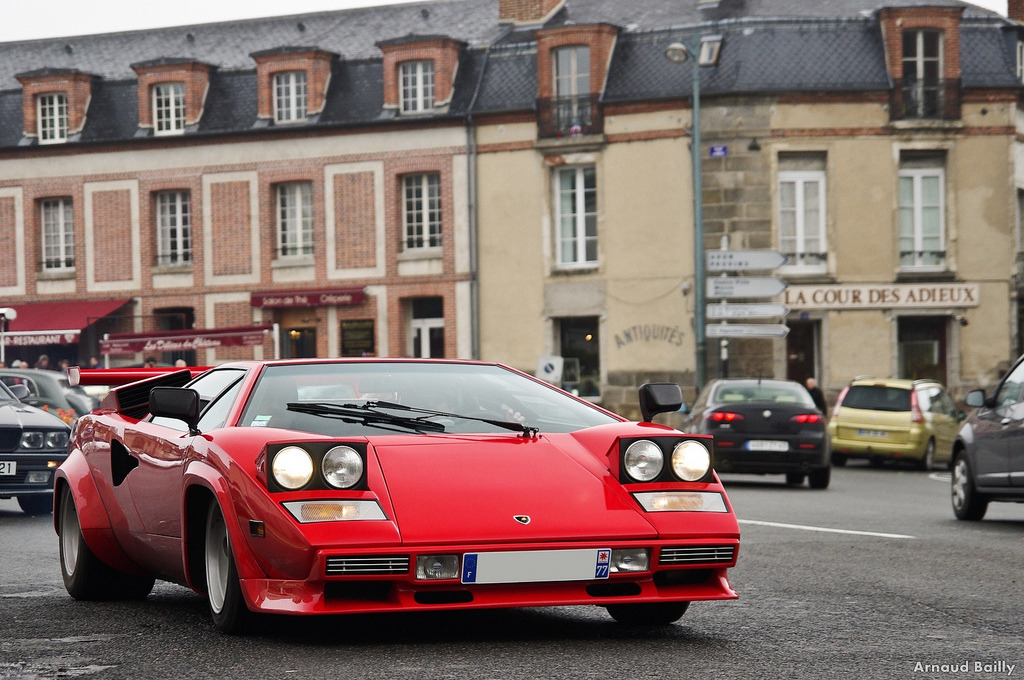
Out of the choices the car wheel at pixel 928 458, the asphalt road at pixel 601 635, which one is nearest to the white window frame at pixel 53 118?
the car wheel at pixel 928 458

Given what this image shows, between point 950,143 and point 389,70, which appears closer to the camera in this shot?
point 950,143

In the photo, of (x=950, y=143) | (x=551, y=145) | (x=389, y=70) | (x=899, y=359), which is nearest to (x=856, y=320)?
(x=899, y=359)

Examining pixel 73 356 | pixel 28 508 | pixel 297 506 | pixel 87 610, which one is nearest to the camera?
pixel 297 506

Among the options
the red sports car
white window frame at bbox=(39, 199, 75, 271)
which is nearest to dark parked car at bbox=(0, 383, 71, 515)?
the red sports car

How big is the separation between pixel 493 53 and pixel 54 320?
1367 centimetres

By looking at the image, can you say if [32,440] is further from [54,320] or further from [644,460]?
[54,320]

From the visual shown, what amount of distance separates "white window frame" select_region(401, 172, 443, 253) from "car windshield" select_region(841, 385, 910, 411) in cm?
1576

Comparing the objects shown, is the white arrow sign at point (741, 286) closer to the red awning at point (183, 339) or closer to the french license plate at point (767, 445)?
the red awning at point (183, 339)

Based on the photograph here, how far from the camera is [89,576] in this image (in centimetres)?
782

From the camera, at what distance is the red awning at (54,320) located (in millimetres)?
41969

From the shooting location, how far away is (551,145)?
38.4 metres

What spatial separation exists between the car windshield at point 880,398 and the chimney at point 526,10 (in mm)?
17604

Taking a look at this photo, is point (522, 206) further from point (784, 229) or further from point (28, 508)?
point (28, 508)

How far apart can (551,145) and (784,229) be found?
19.4 feet
